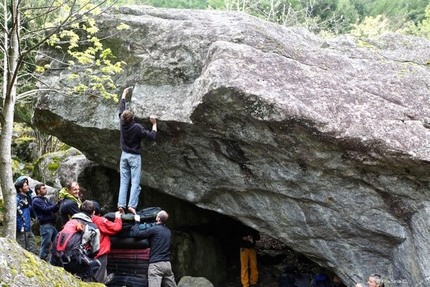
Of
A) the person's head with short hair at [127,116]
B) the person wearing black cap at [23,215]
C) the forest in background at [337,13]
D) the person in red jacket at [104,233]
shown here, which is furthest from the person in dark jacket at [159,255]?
the forest in background at [337,13]

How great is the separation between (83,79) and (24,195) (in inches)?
134

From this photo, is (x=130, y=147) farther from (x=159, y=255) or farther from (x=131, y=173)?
(x=159, y=255)

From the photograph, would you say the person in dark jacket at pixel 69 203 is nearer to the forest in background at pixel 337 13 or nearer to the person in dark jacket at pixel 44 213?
the person in dark jacket at pixel 44 213

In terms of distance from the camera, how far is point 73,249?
7.70m

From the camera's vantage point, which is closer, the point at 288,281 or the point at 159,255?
the point at 159,255

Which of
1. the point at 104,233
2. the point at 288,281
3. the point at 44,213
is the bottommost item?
the point at 288,281

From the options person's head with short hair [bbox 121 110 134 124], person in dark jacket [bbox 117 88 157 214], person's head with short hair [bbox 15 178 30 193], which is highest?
person's head with short hair [bbox 121 110 134 124]

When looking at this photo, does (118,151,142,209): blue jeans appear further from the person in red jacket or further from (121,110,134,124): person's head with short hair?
(121,110,134,124): person's head with short hair

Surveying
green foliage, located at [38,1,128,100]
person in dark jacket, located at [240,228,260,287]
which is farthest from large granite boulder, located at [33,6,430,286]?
person in dark jacket, located at [240,228,260,287]

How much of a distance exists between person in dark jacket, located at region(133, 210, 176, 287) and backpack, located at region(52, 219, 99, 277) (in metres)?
1.52

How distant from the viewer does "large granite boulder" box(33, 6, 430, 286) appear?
26.1ft

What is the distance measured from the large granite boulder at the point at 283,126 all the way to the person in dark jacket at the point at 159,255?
1.93 meters

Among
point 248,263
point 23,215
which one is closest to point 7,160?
point 23,215

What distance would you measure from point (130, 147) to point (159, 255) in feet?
8.50
